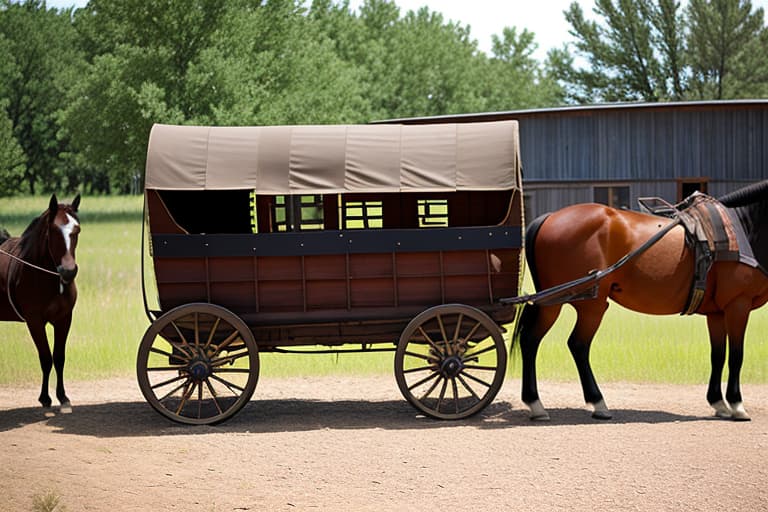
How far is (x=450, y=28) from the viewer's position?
65375 mm

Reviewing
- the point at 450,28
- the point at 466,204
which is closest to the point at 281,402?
the point at 466,204

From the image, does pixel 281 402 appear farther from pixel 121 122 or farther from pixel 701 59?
pixel 701 59

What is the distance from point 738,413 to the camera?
9336 millimetres

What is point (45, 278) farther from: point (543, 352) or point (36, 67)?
point (36, 67)

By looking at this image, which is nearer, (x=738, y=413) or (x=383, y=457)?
(x=383, y=457)

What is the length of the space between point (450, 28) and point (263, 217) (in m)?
57.1

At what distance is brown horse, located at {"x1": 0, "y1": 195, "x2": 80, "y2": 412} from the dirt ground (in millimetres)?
796

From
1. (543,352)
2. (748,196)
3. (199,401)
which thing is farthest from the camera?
(543,352)

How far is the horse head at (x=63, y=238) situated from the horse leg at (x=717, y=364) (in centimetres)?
620

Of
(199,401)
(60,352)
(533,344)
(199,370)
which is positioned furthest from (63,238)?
(533,344)

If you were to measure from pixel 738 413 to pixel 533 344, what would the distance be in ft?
6.60

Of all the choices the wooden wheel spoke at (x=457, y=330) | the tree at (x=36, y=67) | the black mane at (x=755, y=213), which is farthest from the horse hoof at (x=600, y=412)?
the tree at (x=36, y=67)

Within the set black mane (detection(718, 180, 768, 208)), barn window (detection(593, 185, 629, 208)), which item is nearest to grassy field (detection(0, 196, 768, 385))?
black mane (detection(718, 180, 768, 208))

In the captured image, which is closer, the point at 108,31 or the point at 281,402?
the point at 281,402
